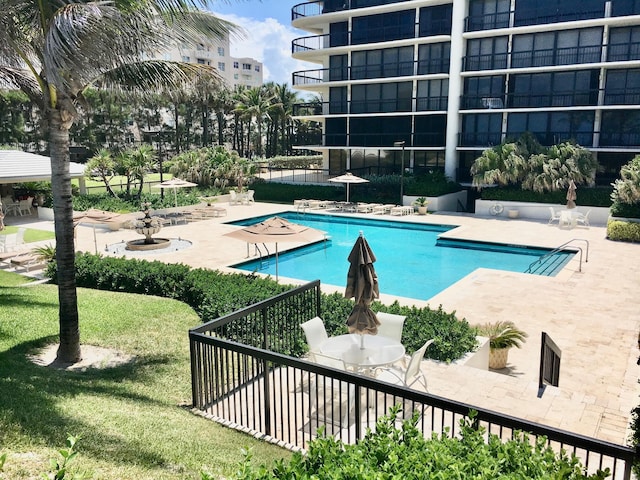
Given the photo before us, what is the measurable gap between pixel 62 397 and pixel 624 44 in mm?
32713

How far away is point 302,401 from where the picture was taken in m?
6.25

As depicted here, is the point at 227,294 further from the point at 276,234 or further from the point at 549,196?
the point at 549,196

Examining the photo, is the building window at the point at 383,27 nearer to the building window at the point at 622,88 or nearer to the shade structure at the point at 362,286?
the building window at the point at 622,88

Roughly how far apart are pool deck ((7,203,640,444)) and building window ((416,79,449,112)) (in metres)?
13.1

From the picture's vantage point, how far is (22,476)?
410 centimetres

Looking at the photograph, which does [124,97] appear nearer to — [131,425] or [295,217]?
[131,425]

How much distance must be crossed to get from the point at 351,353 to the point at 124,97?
6.54m

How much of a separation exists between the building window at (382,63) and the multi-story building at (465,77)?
0.07 metres

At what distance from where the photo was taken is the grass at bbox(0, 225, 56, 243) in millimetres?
21016

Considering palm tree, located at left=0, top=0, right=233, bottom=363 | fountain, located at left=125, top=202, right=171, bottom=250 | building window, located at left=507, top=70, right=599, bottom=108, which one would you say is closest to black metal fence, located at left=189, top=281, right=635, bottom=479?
palm tree, located at left=0, top=0, right=233, bottom=363

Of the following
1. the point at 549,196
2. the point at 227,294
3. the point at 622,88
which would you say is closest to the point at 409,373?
the point at 227,294

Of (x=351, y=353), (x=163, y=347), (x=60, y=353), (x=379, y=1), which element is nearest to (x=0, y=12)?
(x=60, y=353)

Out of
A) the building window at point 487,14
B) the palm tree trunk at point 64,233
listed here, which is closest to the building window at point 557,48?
the building window at point 487,14

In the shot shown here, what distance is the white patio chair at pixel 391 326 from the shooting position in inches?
343
